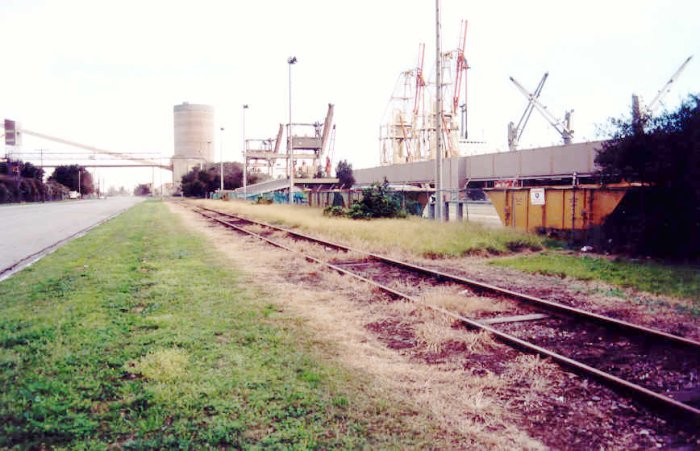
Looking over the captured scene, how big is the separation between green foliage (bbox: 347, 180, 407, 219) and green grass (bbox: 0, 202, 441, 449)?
16.8 m

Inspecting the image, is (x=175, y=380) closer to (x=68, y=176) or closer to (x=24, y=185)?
(x=24, y=185)

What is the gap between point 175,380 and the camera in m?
4.73

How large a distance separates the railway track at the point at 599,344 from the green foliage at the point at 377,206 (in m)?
15.2

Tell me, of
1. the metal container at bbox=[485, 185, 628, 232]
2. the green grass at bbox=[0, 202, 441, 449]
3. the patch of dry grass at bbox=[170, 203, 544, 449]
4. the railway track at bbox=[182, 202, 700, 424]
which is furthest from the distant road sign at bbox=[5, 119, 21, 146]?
the railway track at bbox=[182, 202, 700, 424]

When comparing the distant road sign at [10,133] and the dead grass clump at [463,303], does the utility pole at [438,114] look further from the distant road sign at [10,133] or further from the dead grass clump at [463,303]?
the distant road sign at [10,133]

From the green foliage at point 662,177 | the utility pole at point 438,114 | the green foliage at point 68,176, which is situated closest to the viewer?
the green foliage at point 662,177

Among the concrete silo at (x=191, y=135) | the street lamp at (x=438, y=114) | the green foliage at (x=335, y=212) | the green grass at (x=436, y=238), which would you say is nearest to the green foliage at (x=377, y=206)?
the green foliage at (x=335, y=212)

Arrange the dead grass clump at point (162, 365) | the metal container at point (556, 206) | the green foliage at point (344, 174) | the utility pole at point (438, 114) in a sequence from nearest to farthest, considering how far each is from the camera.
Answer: the dead grass clump at point (162, 365)
the metal container at point (556, 206)
the utility pole at point (438, 114)
the green foliage at point (344, 174)

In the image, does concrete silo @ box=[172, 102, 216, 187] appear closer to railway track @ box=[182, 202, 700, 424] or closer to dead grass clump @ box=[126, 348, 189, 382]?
railway track @ box=[182, 202, 700, 424]

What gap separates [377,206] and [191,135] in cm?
10567

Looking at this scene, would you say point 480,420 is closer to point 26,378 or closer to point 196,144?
point 26,378

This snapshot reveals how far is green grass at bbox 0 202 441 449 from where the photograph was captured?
12.3 feet

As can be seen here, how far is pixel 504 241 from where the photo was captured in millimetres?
16016

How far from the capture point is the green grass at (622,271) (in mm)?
9484
